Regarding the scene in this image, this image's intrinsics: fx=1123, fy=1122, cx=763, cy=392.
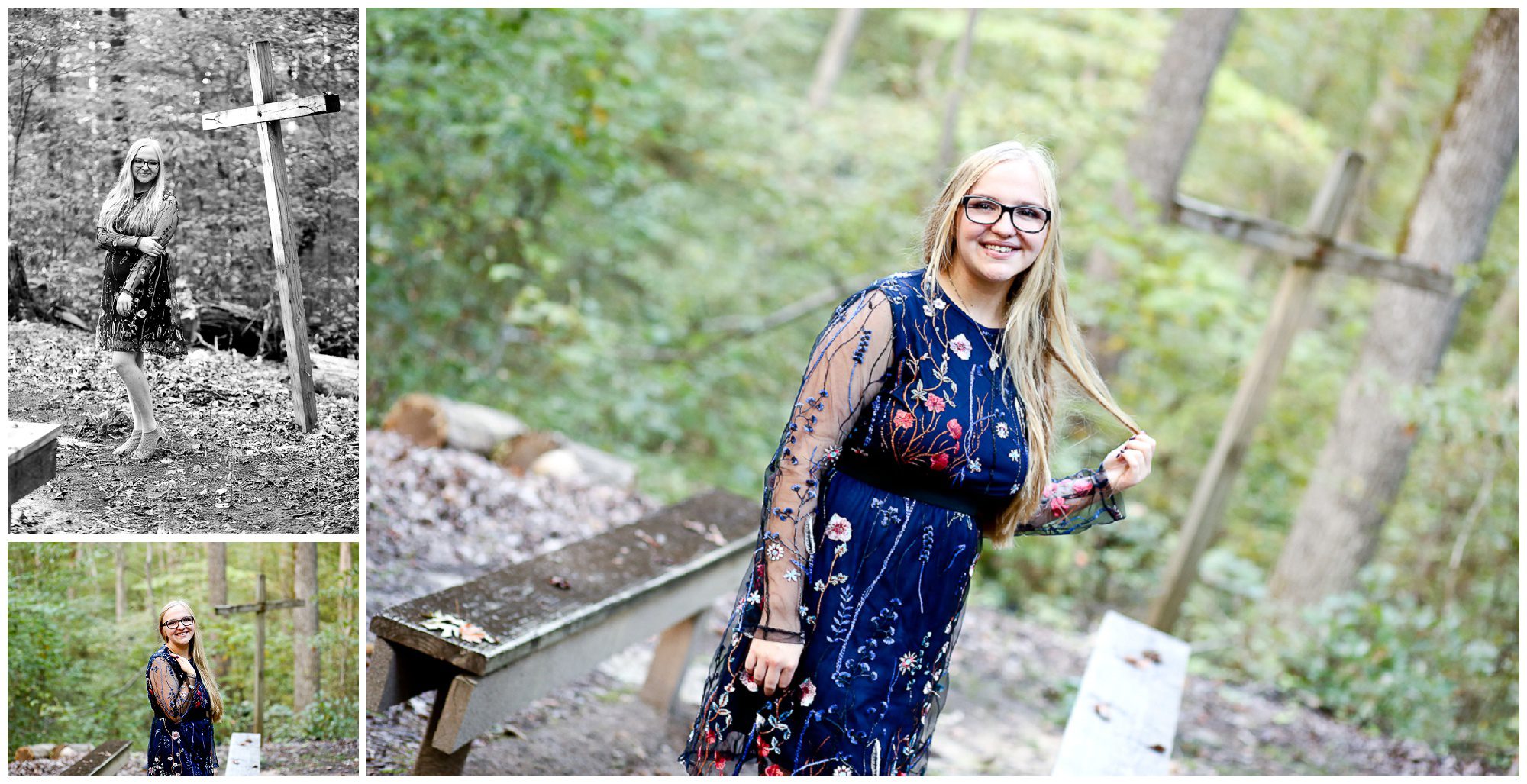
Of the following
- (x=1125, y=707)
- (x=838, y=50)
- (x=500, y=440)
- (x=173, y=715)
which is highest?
(x=838, y=50)

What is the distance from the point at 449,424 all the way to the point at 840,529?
397 centimetres

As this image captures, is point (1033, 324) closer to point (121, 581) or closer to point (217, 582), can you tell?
point (217, 582)

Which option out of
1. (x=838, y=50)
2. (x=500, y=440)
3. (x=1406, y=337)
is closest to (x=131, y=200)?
(x=500, y=440)

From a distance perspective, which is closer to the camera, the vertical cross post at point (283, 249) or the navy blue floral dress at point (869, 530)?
the navy blue floral dress at point (869, 530)

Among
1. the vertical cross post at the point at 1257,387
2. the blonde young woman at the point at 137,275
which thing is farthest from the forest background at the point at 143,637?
the vertical cross post at the point at 1257,387

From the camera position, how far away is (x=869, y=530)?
2092 mm

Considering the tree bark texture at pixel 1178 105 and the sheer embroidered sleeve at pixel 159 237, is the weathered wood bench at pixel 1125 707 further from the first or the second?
the tree bark texture at pixel 1178 105

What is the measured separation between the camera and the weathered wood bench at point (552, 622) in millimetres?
2391

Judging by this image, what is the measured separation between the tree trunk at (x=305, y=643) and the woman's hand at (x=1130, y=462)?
171cm

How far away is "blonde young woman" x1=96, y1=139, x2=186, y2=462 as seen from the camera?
2271 mm

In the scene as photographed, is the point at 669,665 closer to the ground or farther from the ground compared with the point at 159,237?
closer to the ground

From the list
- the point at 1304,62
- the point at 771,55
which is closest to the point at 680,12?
the point at 771,55

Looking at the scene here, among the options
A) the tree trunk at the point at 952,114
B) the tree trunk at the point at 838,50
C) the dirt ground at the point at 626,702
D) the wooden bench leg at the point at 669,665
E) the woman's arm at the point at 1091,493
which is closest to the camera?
the woman's arm at the point at 1091,493

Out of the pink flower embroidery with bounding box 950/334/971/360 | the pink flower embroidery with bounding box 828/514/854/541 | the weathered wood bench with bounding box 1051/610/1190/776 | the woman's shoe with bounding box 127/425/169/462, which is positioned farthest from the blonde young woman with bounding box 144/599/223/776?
the weathered wood bench with bounding box 1051/610/1190/776
